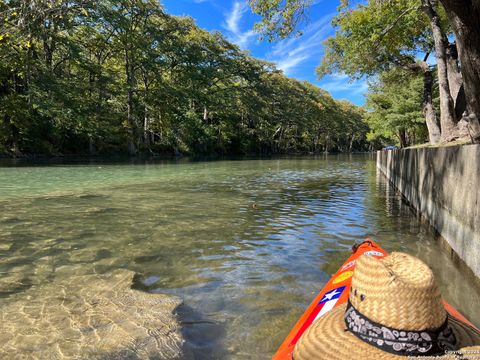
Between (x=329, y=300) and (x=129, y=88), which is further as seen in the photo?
(x=129, y=88)

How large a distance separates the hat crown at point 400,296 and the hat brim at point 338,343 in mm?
136

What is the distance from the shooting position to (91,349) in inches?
125

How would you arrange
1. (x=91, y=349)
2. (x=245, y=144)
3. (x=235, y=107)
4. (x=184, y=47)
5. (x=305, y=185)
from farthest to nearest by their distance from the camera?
(x=245, y=144) → (x=235, y=107) → (x=184, y=47) → (x=305, y=185) → (x=91, y=349)

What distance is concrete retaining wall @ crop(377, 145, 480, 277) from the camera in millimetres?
4883

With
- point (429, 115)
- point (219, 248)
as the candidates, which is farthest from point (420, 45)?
point (219, 248)

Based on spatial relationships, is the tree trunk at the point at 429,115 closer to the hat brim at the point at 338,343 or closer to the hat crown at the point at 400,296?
the hat brim at the point at 338,343

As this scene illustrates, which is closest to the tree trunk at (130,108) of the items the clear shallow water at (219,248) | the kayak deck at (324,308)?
the clear shallow water at (219,248)

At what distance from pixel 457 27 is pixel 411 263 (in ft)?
23.8

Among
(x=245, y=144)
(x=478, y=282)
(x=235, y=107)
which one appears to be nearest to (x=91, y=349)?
(x=478, y=282)

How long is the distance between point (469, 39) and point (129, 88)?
112ft

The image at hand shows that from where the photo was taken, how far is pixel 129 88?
1454 inches

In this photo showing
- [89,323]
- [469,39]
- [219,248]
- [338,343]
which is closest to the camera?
[338,343]

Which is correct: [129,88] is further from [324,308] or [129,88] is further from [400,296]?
[400,296]

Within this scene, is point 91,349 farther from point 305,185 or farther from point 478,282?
point 305,185
